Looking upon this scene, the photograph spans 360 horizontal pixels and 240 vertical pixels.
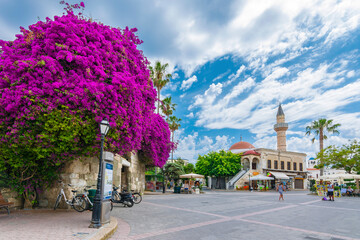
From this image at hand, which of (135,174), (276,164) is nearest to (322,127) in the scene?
(276,164)

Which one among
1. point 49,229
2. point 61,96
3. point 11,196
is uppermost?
point 61,96

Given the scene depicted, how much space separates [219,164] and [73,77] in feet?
122

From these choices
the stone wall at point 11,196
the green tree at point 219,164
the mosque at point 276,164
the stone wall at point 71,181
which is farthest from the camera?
the mosque at point 276,164

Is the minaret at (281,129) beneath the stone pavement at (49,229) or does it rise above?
above

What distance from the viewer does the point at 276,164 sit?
48.2 m

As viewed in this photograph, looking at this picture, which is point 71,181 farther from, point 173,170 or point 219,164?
point 219,164

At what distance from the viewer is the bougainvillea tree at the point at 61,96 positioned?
27.0 feet

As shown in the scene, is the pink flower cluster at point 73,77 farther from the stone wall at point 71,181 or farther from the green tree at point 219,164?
the green tree at point 219,164

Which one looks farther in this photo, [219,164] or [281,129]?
[281,129]

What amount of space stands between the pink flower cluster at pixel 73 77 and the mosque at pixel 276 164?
115ft

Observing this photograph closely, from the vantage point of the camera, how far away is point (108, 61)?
372 inches

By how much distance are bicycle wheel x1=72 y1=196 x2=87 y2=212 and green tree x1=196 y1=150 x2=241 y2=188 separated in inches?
1351

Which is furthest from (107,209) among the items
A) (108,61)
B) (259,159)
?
(259,159)

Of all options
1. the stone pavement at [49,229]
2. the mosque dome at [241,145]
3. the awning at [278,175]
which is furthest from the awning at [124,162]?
the mosque dome at [241,145]
